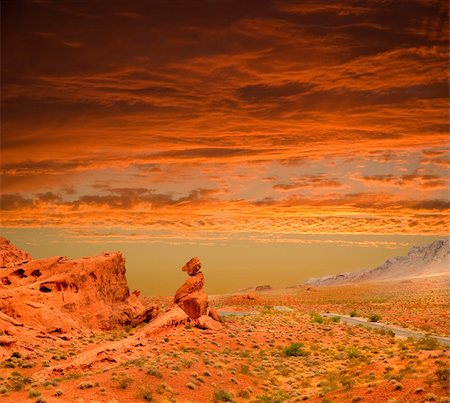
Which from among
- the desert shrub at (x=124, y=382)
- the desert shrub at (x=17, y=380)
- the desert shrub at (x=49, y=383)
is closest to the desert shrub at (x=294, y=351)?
the desert shrub at (x=124, y=382)

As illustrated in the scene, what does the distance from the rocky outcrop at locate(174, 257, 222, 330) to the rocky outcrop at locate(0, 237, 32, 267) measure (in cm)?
1974

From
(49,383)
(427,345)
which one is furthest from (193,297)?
(49,383)

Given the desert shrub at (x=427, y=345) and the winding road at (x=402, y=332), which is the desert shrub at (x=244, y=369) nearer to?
the desert shrub at (x=427, y=345)

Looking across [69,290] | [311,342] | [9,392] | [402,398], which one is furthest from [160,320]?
[402,398]

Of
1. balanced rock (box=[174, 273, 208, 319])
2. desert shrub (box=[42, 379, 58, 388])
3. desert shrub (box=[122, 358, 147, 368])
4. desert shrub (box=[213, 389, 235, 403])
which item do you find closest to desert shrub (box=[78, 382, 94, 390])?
desert shrub (box=[42, 379, 58, 388])

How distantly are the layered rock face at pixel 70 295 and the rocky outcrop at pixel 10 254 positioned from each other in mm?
4979

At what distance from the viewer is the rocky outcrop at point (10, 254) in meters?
52.8

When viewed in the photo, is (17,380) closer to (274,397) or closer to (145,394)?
(145,394)

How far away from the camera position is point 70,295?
4291cm

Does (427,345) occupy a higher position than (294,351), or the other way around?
(427,345)

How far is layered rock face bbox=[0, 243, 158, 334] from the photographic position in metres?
39.0

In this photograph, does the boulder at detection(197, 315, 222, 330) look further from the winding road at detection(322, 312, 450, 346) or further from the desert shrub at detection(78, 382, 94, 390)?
the winding road at detection(322, 312, 450, 346)

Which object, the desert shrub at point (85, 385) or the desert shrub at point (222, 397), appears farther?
the desert shrub at point (222, 397)

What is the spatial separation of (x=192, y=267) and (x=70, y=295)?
11.1 meters
